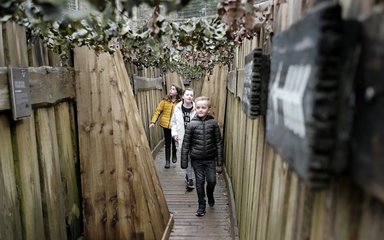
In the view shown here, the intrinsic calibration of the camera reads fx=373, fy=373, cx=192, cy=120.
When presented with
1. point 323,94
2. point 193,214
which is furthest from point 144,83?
point 323,94

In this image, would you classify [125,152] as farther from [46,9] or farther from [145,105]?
[145,105]

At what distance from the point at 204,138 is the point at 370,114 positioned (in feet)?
14.6

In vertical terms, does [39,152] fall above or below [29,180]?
above

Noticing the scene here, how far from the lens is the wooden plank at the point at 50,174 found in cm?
288

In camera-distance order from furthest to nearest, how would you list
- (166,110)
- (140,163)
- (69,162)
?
(166,110) → (140,163) → (69,162)

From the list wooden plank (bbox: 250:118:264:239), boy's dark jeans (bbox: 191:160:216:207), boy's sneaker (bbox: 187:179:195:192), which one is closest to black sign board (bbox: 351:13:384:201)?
wooden plank (bbox: 250:118:264:239)

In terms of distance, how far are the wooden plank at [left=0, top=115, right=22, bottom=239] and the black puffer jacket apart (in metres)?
2.97

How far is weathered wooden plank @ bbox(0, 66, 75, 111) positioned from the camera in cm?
230

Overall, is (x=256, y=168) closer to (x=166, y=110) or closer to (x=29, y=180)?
(x=29, y=180)

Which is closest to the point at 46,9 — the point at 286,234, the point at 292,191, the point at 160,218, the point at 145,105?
the point at 292,191

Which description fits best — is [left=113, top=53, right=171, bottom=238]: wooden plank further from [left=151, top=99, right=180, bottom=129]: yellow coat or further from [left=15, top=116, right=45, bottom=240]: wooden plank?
[left=151, top=99, right=180, bottom=129]: yellow coat

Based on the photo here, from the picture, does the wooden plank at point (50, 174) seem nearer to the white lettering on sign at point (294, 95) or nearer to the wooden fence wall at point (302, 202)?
the wooden fence wall at point (302, 202)

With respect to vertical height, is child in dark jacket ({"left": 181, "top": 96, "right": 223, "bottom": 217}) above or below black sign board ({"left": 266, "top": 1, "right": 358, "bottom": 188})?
below

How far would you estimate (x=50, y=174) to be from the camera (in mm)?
3031
